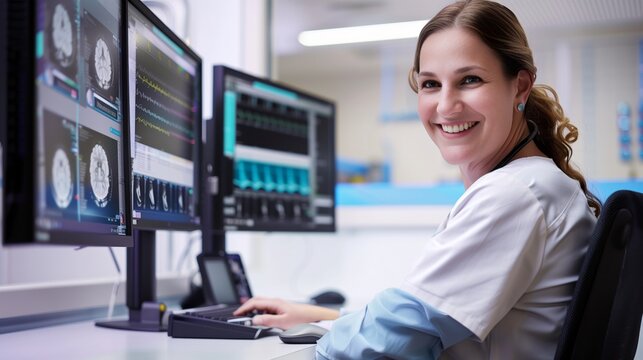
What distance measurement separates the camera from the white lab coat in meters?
1.04

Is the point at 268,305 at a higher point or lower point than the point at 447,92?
lower

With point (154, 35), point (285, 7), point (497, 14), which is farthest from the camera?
point (285, 7)

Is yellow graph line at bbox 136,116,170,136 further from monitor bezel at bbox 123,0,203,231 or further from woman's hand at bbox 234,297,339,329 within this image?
woman's hand at bbox 234,297,339,329

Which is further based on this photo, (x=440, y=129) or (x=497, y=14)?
(x=440, y=129)

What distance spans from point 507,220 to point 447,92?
33cm

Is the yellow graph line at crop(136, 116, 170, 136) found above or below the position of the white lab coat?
above

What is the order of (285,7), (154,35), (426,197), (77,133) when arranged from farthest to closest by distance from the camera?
(285,7) < (426,197) < (154,35) < (77,133)

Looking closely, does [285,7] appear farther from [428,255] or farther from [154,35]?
[428,255]

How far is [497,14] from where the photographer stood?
1.26 meters

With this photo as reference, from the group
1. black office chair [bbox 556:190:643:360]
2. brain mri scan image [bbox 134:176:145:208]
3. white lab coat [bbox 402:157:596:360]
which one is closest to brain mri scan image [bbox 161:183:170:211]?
brain mri scan image [bbox 134:176:145:208]

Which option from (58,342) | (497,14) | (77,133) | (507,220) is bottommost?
(58,342)

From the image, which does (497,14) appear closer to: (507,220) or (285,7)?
(507,220)

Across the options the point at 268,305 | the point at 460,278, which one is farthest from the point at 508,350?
the point at 268,305

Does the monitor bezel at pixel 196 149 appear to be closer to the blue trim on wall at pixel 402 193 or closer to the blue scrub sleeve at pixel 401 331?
the blue scrub sleeve at pixel 401 331
